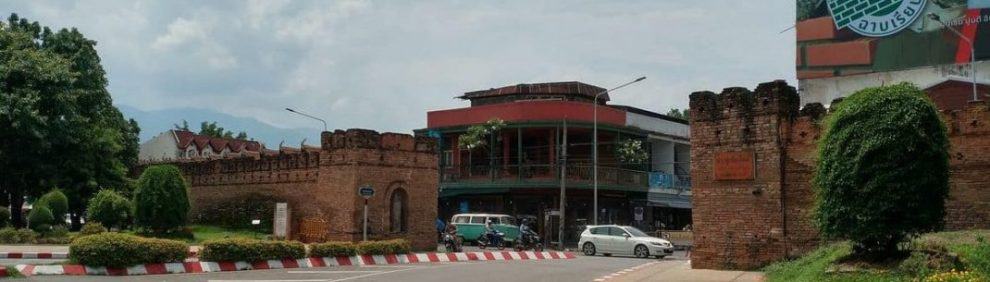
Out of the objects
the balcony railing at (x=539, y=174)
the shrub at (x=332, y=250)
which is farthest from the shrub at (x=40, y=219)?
the balcony railing at (x=539, y=174)

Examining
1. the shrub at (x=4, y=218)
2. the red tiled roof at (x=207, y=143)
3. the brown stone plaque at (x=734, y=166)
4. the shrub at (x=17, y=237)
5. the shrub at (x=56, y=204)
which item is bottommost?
the shrub at (x=17, y=237)

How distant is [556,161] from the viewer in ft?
144

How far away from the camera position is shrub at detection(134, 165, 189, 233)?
29125mm

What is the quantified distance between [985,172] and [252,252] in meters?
15.2

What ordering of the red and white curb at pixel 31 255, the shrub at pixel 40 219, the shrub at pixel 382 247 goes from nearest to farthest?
the red and white curb at pixel 31 255 → the shrub at pixel 382 247 → the shrub at pixel 40 219

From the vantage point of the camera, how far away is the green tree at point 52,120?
35.2 m

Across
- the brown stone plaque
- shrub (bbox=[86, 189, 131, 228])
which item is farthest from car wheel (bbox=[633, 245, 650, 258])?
shrub (bbox=[86, 189, 131, 228])

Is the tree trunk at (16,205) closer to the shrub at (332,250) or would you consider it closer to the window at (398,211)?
the window at (398,211)

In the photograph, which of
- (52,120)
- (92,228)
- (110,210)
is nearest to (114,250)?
(92,228)

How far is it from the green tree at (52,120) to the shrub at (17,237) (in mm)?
5233

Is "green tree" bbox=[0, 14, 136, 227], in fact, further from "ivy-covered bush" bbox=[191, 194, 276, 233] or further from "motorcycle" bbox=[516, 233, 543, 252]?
"motorcycle" bbox=[516, 233, 543, 252]

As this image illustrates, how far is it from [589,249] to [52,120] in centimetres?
2275

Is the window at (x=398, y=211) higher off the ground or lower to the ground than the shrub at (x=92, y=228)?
higher

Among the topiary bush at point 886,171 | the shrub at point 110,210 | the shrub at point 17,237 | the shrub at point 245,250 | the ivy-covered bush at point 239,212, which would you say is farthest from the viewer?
the ivy-covered bush at point 239,212
